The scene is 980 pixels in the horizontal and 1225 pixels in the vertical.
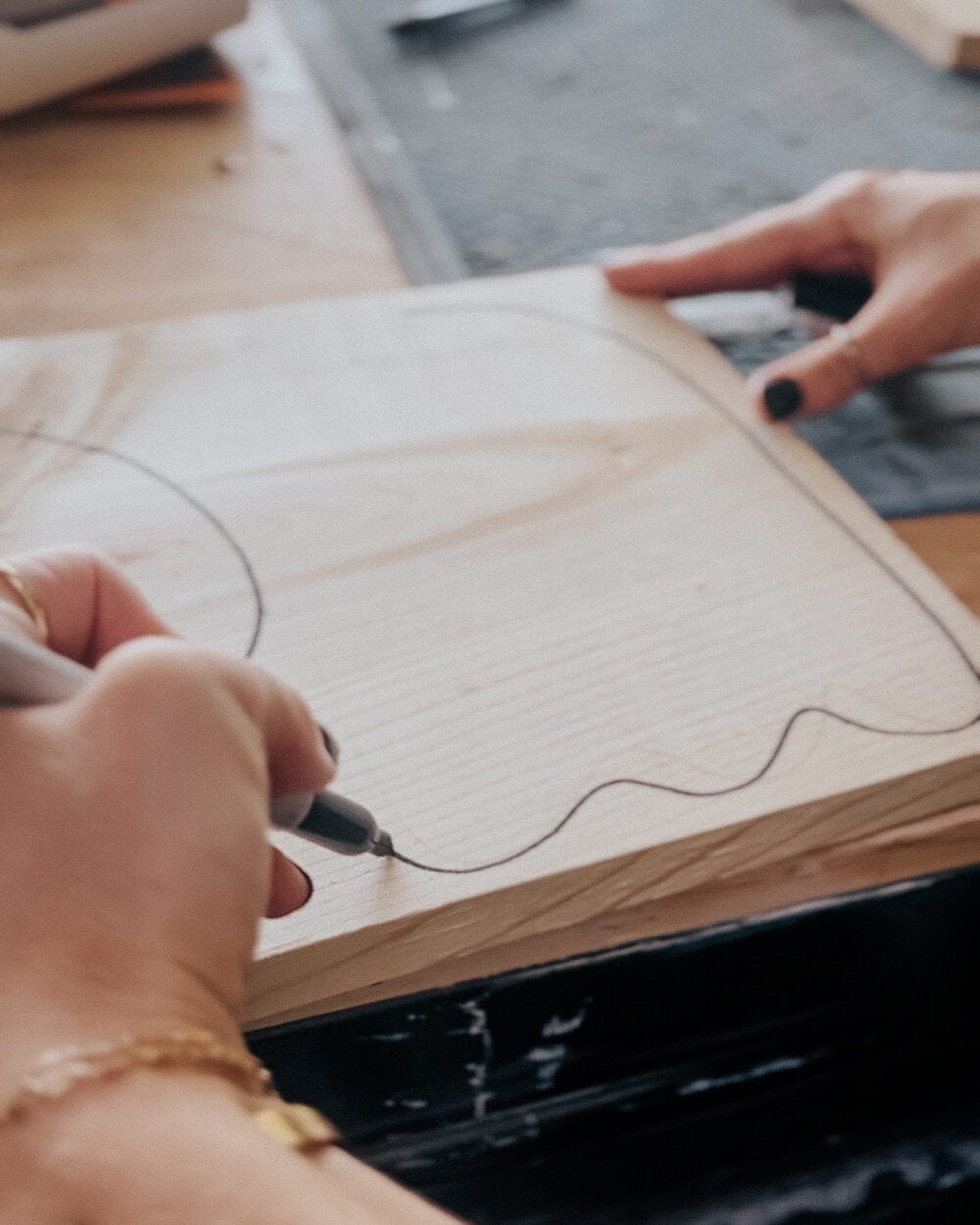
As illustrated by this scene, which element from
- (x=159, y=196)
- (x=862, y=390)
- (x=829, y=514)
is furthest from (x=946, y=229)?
(x=159, y=196)

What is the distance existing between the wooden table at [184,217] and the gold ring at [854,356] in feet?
0.33

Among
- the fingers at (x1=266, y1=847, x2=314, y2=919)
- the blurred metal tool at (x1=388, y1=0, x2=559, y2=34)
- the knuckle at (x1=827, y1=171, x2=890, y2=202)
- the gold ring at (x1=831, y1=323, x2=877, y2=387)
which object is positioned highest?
the blurred metal tool at (x1=388, y1=0, x2=559, y2=34)

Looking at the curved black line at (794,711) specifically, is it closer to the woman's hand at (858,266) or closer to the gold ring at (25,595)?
the woman's hand at (858,266)

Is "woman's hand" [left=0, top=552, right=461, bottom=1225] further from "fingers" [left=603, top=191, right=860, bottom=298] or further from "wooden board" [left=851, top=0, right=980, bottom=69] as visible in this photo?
"wooden board" [left=851, top=0, right=980, bottom=69]

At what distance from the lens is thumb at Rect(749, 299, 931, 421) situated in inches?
24.4

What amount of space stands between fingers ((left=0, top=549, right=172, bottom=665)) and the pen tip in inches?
4.6

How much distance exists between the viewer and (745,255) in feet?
2.34

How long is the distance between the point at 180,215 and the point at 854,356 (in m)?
0.49

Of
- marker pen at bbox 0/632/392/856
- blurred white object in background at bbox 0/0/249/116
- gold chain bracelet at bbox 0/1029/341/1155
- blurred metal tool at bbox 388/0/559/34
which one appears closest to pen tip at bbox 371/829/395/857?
marker pen at bbox 0/632/392/856

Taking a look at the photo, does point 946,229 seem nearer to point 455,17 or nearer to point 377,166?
point 377,166

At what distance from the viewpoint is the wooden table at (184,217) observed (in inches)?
28.1

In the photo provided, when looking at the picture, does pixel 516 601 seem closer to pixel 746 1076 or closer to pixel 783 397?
pixel 783 397

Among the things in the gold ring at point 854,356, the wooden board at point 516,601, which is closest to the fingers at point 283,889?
the wooden board at point 516,601

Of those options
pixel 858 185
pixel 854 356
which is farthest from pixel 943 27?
pixel 854 356
